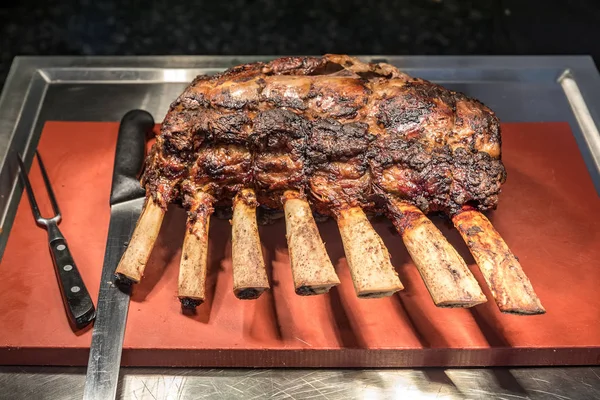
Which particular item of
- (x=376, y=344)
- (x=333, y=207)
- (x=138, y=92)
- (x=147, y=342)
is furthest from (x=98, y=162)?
(x=376, y=344)

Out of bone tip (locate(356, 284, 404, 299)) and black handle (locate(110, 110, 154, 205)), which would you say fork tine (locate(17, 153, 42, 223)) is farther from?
bone tip (locate(356, 284, 404, 299))

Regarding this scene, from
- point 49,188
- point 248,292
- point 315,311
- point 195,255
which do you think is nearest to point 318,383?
point 315,311

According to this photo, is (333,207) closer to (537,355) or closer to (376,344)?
(376,344)

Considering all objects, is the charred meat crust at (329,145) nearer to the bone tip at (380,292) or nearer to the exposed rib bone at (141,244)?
the exposed rib bone at (141,244)
